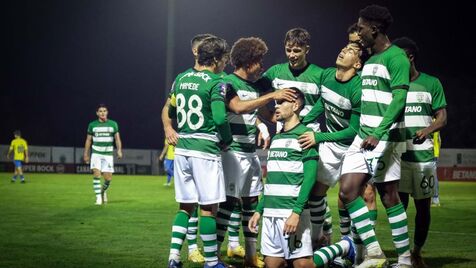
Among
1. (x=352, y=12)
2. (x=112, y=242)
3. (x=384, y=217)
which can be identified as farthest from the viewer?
(x=352, y=12)

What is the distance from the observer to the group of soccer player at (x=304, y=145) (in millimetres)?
7156

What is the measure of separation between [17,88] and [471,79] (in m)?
33.1

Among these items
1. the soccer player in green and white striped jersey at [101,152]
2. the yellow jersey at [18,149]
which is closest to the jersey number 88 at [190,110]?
the soccer player in green and white striped jersey at [101,152]

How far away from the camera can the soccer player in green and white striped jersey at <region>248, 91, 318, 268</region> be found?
6.97 m

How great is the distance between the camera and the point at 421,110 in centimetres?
918

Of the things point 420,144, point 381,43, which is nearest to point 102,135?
point 420,144

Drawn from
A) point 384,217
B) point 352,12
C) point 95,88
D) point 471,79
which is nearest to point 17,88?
point 95,88

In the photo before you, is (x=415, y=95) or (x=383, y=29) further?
(x=415, y=95)

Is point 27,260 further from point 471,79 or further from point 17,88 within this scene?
point 17,88

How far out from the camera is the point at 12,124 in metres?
52.0

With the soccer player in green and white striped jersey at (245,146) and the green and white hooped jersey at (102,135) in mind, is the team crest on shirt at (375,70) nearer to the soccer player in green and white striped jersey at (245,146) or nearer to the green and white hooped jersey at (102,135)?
the soccer player in green and white striped jersey at (245,146)

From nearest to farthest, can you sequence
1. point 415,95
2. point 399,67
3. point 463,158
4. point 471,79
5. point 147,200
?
1. point 399,67
2. point 415,95
3. point 147,200
4. point 463,158
5. point 471,79

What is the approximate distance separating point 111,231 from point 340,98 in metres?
5.94

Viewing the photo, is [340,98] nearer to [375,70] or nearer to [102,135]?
[375,70]
